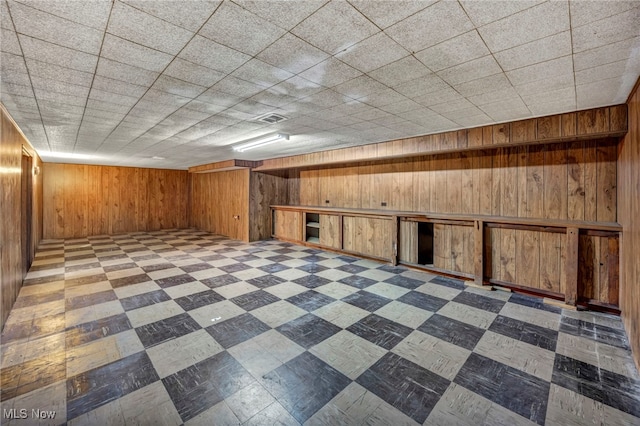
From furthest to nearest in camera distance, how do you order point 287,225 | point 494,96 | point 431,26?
point 287,225, point 494,96, point 431,26

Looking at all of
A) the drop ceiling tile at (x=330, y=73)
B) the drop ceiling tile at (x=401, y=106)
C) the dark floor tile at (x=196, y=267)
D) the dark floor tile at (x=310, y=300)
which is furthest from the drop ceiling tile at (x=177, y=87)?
the dark floor tile at (x=196, y=267)

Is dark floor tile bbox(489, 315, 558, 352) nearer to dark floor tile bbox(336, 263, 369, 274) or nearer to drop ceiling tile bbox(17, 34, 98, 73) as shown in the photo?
dark floor tile bbox(336, 263, 369, 274)

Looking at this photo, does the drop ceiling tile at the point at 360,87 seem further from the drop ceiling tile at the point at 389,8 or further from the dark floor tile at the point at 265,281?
the dark floor tile at the point at 265,281

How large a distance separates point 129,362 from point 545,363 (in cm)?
344

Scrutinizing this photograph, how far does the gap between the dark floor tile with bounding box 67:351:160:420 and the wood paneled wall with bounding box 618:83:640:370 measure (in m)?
3.89

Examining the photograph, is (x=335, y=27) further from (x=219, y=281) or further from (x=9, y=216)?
(x=9, y=216)

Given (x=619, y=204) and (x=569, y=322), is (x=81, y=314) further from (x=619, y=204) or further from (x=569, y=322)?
(x=619, y=204)

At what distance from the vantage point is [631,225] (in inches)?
103

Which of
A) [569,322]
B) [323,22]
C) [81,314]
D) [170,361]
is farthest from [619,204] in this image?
[81,314]

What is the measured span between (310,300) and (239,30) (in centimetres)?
296

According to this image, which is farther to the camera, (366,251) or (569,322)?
(366,251)

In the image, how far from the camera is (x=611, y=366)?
87.7 inches

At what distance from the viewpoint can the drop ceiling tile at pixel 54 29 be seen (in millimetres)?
1519

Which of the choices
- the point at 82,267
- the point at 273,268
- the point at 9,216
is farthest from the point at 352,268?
the point at 82,267
